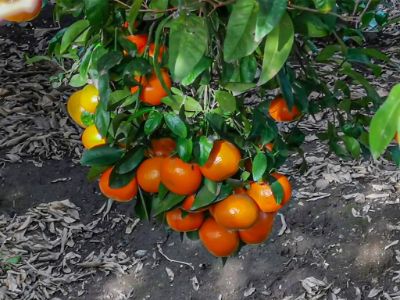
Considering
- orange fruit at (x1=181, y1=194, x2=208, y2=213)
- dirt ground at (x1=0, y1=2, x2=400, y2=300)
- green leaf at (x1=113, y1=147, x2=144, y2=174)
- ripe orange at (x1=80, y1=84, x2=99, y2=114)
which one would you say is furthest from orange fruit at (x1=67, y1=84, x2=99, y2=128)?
dirt ground at (x1=0, y1=2, x2=400, y2=300)

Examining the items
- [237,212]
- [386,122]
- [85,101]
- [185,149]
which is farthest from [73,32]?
[386,122]

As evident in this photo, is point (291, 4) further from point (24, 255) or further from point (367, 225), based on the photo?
point (24, 255)

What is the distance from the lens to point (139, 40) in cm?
113

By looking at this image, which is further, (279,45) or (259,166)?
(259,166)

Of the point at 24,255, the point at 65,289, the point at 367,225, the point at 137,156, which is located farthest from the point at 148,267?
the point at 137,156

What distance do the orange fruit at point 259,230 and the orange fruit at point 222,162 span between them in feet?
0.43

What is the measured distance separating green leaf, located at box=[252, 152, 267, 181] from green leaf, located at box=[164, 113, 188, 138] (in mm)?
133

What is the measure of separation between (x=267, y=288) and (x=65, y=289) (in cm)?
78

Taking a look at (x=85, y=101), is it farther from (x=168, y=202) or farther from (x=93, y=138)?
(x=168, y=202)

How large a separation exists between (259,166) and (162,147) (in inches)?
7.0

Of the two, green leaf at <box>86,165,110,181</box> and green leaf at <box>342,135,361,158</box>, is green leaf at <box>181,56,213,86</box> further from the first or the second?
green leaf at <box>342,135,361,158</box>

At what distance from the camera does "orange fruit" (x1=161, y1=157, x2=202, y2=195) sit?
3.57 ft

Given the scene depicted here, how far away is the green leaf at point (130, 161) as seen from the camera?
3.76 ft

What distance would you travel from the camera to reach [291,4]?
934 millimetres
